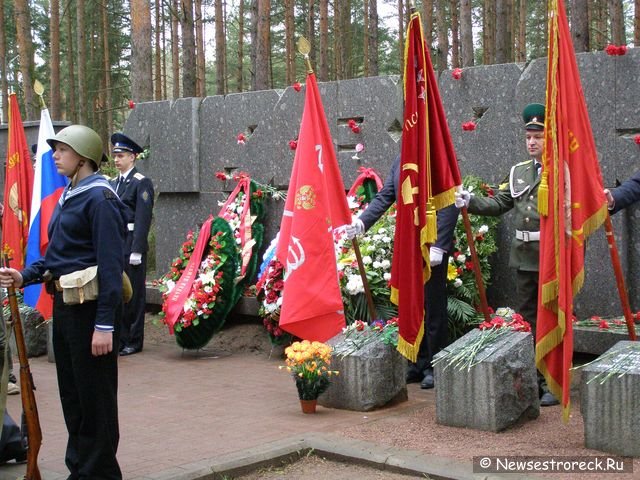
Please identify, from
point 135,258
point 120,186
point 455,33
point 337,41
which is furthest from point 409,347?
point 337,41

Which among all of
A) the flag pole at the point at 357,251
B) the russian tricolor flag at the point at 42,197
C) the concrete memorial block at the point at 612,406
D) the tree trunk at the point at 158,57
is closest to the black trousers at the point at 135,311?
the russian tricolor flag at the point at 42,197

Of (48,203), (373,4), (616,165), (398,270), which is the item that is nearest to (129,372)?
(48,203)

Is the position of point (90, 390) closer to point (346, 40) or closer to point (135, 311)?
point (135, 311)

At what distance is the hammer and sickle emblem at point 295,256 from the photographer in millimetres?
7051

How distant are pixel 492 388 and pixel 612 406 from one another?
85 centimetres

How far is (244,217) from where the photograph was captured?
9797 mm

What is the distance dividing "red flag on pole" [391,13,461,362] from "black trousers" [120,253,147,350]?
3770 mm

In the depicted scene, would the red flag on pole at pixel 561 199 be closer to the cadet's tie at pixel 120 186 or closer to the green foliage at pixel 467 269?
the green foliage at pixel 467 269

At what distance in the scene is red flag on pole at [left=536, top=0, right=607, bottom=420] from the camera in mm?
5410

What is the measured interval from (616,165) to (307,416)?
11.1 feet

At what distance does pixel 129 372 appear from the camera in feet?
27.2

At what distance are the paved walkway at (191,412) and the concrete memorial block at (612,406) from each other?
1.62 m

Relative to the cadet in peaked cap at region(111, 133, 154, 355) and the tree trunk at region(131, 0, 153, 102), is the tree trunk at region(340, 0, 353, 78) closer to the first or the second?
the tree trunk at region(131, 0, 153, 102)

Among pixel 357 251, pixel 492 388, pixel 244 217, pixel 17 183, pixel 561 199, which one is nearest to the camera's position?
pixel 561 199
